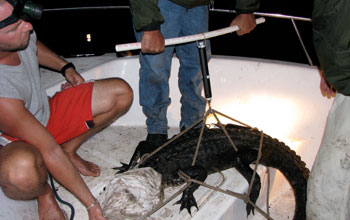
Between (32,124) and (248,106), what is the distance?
5.97 feet

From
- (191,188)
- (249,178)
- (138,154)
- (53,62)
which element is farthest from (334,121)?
(53,62)

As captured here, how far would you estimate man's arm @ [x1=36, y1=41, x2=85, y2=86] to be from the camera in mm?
2080

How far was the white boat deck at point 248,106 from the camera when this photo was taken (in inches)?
96.0

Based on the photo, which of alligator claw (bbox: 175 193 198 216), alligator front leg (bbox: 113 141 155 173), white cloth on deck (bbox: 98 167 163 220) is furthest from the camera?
alligator front leg (bbox: 113 141 155 173)

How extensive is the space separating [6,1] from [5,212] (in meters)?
0.97

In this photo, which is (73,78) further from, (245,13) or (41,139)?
(245,13)

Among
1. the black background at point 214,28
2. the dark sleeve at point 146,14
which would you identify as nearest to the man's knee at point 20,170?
the dark sleeve at point 146,14

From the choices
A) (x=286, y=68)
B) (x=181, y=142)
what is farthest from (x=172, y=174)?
(x=286, y=68)

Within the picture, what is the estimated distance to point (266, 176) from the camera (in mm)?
2189

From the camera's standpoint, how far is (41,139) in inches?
60.5

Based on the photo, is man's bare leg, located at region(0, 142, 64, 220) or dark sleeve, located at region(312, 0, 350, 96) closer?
dark sleeve, located at region(312, 0, 350, 96)

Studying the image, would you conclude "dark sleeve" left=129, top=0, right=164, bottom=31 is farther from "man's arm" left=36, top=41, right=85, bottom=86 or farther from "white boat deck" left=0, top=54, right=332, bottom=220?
"white boat deck" left=0, top=54, right=332, bottom=220

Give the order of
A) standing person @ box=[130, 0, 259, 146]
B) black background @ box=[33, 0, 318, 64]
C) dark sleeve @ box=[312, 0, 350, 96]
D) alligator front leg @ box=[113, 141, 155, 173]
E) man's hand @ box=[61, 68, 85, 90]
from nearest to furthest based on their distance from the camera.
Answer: dark sleeve @ box=[312, 0, 350, 96] < standing person @ box=[130, 0, 259, 146] < man's hand @ box=[61, 68, 85, 90] < alligator front leg @ box=[113, 141, 155, 173] < black background @ box=[33, 0, 318, 64]

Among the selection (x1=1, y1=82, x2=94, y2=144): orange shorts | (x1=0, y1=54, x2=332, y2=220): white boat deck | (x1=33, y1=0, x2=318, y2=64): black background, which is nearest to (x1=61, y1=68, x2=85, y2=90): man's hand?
(x1=1, y1=82, x2=94, y2=144): orange shorts
